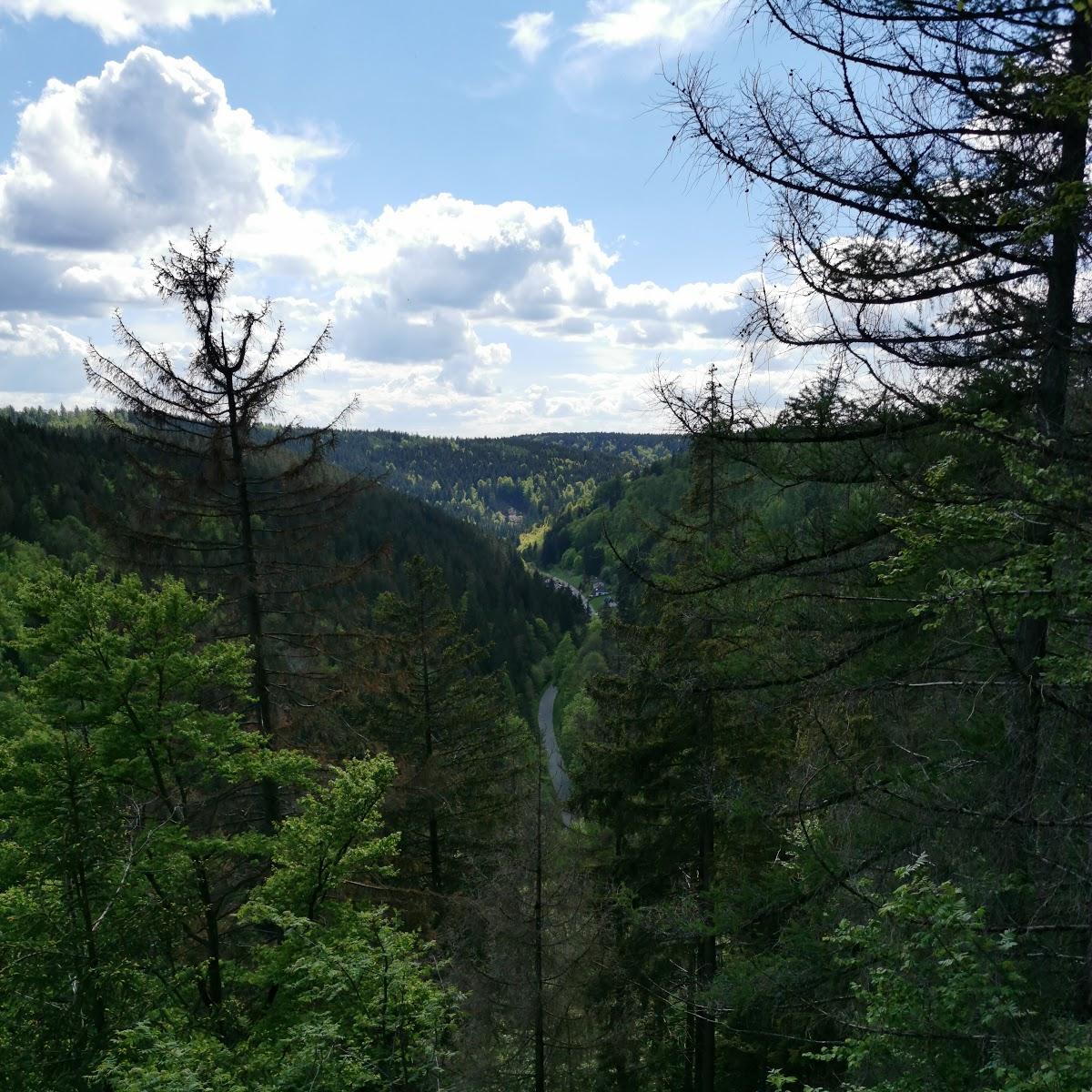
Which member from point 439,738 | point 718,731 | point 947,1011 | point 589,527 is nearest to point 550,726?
point 439,738

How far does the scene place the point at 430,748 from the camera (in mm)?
17203

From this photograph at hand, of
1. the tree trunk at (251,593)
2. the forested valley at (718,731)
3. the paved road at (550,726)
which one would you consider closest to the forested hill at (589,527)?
the paved road at (550,726)

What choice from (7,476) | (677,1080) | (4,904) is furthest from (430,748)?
(7,476)

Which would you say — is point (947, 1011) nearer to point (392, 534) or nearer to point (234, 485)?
point (234, 485)

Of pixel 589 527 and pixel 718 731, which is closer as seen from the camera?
pixel 718 731

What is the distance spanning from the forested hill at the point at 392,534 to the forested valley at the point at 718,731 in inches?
1203

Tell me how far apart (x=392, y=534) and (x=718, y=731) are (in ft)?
105

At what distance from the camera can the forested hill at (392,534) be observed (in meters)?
65.5

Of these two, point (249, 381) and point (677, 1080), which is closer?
point (249, 381)

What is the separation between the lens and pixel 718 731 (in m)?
11.8

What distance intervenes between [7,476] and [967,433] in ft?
268

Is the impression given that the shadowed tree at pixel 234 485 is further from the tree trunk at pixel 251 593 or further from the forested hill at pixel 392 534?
the forested hill at pixel 392 534

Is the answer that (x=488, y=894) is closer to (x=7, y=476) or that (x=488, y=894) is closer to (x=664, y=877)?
(x=664, y=877)

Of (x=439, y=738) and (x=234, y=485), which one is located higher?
(x=234, y=485)
